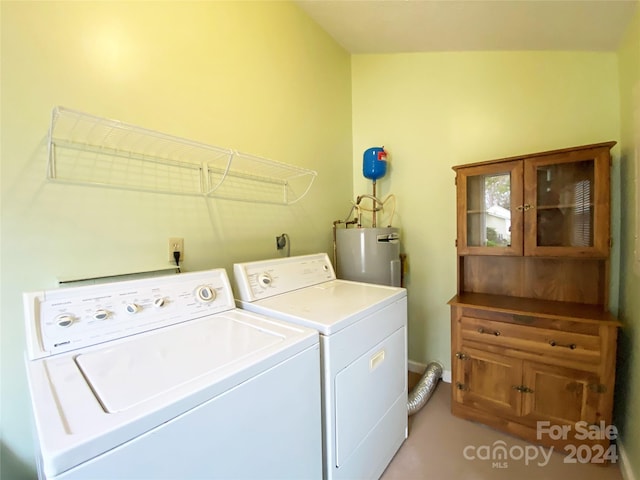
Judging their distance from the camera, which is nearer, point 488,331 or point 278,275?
point 278,275

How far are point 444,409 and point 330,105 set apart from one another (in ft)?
8.41

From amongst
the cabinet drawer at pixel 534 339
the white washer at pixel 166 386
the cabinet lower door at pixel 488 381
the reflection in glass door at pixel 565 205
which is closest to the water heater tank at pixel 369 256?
the cabinet drawer at pixel 534 339

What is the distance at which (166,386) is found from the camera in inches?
27.1

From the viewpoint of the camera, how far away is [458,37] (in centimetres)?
196

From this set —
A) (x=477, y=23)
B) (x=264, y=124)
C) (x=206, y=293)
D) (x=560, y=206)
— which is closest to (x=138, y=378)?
(x=206, y=293)

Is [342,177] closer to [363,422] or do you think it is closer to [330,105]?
[330,105]

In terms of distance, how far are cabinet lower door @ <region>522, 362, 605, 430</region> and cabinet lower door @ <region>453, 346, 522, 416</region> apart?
6 centimetres

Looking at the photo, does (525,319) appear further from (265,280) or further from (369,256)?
(265,280)

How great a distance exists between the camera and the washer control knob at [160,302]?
43.0 inches

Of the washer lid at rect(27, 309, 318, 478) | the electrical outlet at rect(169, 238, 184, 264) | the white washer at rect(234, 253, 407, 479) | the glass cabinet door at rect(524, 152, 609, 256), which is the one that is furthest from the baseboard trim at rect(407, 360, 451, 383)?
the electrical outlet at rect(169, 238, 184, 264)

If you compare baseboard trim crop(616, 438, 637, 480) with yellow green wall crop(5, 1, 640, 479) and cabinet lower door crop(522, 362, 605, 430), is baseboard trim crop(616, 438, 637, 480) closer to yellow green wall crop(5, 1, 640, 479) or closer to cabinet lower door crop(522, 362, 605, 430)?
yellow green wall crop(5, 1, 640, 479)

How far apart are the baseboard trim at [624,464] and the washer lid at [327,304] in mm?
1366

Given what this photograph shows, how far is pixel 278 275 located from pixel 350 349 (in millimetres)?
620

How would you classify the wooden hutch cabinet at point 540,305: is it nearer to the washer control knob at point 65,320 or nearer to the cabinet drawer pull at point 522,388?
the cabinet drawer pull at point 522,388
